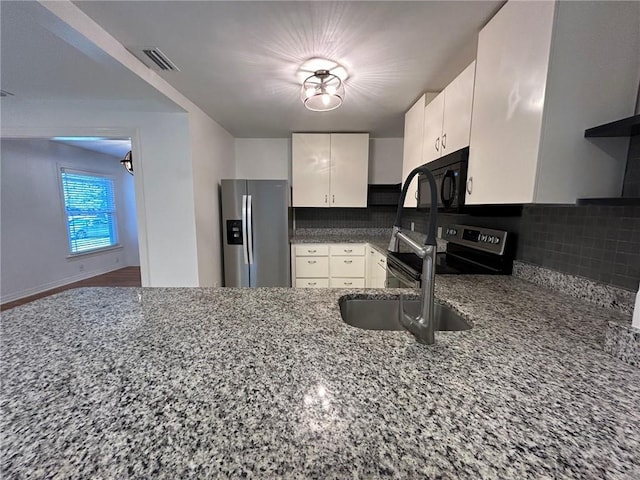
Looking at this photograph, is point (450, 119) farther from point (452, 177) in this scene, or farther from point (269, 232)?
point (269, 232)

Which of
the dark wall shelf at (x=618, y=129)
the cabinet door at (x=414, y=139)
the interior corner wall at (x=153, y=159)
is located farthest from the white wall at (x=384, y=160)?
the dark wall shelf at (x=618, y=129)

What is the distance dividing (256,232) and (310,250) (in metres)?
0.71

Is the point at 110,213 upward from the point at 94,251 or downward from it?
upward

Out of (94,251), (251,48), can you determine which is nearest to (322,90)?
(251,48)

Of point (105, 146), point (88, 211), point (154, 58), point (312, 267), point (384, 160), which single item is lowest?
point (312, 267)

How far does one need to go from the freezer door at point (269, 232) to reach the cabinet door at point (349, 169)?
73 cm

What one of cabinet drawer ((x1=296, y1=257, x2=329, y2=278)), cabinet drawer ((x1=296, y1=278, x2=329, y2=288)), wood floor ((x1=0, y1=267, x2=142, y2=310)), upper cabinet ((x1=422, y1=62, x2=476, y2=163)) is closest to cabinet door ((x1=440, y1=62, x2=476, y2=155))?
upper cabinet ((x1=422, y1=62, x2=476, y2=163))

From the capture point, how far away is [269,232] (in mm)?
2994

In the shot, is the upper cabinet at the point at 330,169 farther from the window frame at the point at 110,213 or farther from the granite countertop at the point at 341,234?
the window frame at the point at 110,213

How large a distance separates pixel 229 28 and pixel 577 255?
205cm

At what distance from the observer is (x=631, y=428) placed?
0.44m

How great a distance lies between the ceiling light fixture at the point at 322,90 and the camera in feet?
5.70

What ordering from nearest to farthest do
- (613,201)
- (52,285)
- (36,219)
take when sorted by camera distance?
1. (613,201)
2. (36,219)
3. (52,285)

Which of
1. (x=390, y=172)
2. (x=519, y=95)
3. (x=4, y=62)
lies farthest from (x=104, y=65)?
(x=390, y=172)
